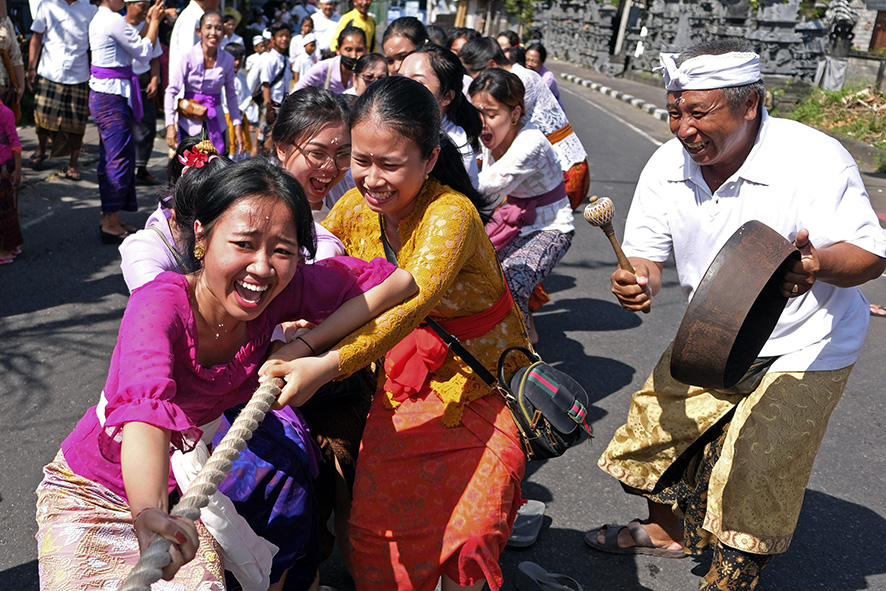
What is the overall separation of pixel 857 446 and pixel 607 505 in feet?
5.33

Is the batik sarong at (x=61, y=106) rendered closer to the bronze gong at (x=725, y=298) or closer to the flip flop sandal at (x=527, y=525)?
the flip flop sandal at (x=527, y=525)

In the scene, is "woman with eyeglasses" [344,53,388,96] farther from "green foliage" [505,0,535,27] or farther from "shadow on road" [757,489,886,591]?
"green foliage" [505,0,535,27]

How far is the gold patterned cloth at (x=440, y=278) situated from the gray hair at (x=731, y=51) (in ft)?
3.09

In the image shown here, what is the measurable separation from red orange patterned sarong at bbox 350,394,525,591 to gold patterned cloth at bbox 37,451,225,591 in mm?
650

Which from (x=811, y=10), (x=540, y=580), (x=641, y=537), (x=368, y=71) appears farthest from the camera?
(x=811, y=10)

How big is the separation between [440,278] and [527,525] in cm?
147

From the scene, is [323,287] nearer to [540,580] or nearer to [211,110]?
[540,580]

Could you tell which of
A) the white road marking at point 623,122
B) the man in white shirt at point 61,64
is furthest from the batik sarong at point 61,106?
the white road marking at point 623,122

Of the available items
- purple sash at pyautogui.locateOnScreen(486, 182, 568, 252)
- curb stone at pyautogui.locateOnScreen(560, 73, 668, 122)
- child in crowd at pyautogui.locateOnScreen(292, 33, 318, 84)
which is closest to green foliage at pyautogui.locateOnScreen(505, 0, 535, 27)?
curb stone at pyautogui.locateOnScreen(560, 73, 668, 122)

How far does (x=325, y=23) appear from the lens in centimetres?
1022

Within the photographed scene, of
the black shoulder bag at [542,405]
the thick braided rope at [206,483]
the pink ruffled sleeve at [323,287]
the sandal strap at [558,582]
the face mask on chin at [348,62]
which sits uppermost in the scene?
the face mask on chin at [348,62]

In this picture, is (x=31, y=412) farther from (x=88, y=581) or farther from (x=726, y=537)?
(x=726, y=537)

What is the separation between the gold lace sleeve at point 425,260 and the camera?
224cm

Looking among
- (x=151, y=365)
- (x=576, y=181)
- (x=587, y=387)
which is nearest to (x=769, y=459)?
(x=151, y=365)
